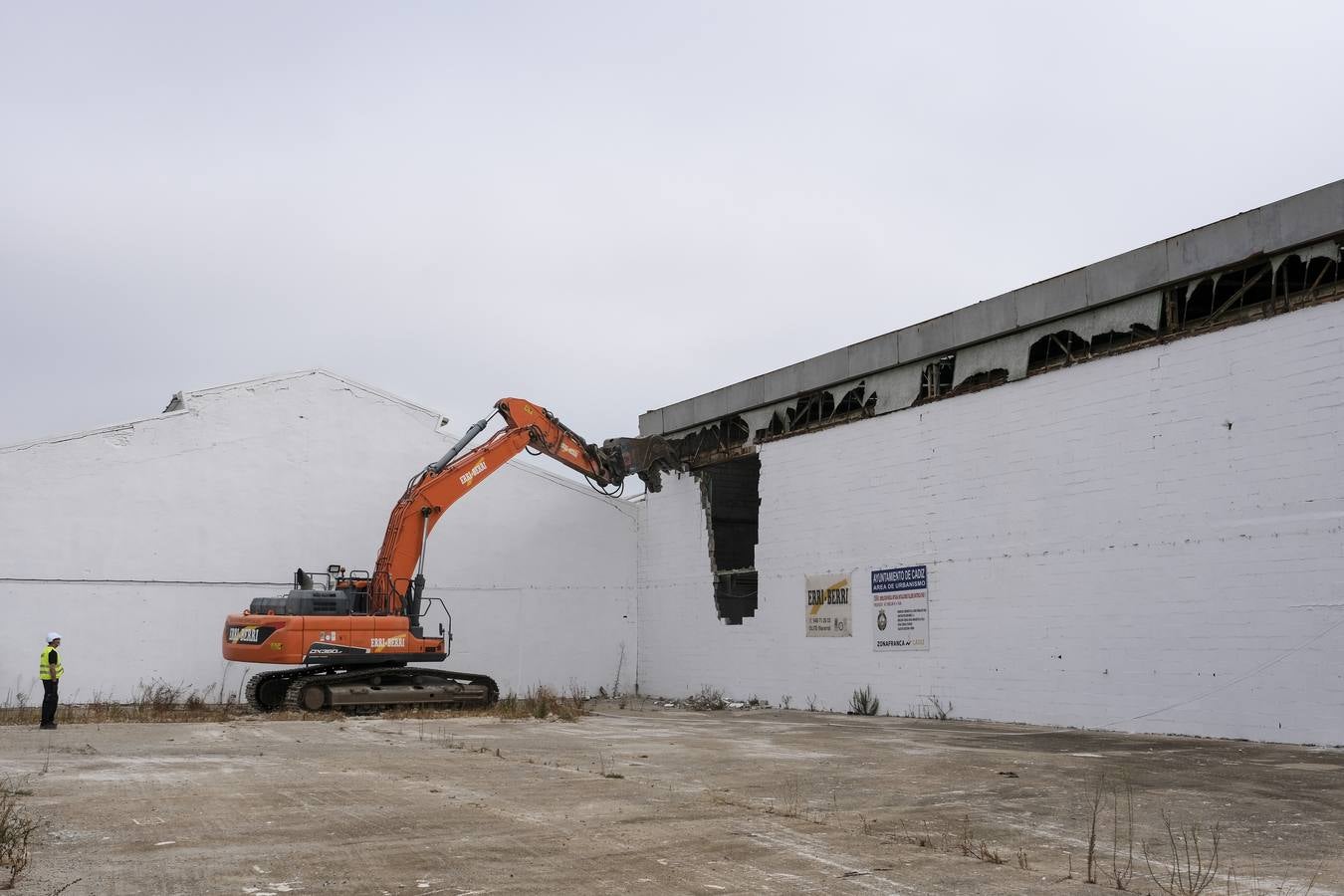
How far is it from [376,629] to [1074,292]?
526 inches

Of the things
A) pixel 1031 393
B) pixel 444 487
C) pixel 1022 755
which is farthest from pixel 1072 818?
pixel 444 487

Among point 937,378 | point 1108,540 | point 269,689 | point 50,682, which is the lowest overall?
point 269,689

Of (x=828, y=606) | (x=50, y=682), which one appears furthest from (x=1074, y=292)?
(x=50, y=682)

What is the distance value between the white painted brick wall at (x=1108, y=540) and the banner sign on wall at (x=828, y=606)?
240 mm

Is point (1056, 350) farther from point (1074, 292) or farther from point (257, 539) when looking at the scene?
point (257, 539)

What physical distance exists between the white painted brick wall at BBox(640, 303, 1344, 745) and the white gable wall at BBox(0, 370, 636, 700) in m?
6.20

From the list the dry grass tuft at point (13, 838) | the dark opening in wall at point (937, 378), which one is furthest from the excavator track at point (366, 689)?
the dry grass tuft at point (13, 838)

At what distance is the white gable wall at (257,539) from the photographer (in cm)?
2272

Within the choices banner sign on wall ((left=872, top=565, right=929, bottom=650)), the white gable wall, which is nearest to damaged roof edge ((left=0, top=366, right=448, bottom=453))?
the white gable wall

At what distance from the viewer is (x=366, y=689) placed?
67.6 feet

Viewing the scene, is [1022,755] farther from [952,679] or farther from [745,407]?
[745,407]

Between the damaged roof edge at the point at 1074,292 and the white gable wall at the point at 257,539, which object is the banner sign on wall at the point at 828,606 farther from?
the white gable wall at the point at 257,539

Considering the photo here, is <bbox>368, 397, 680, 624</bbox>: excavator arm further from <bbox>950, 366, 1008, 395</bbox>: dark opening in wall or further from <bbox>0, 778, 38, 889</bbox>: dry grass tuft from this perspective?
<bbox>0, 778, 38, 889</bbox>: dry grass tuft

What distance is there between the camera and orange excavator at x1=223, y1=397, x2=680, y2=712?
19859mm
